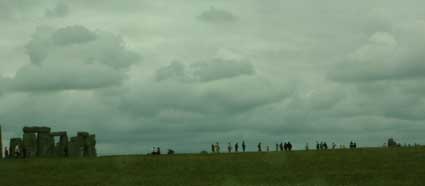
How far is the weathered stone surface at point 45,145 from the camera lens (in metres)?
63.4

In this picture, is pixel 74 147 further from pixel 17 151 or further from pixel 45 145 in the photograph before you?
pixel 17 151

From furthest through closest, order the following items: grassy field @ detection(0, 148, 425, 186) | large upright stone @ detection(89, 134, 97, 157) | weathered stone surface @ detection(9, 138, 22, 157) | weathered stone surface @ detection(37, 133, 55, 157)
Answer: large upright stone @ detection(89, 134, 97, 157)
weathered stone surface @ detection(37, 133, 55, 157)
weathered stone surface @ detection(9, 138, 22, 157)
grassy field @ detection(0, 148, 425, 186)

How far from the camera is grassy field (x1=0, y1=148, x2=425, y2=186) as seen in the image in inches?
1382

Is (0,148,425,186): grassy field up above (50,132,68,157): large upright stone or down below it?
below

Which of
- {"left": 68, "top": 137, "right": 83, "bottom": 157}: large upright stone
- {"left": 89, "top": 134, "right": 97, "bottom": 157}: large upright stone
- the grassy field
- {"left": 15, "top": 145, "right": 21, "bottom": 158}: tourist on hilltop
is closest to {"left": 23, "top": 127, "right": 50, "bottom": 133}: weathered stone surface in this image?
{"left": 15, "top": 145, "right": 21, "bottom": 158}: tourist on hilltop

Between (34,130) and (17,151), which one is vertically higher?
(34,130)

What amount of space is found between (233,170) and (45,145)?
2707 cm

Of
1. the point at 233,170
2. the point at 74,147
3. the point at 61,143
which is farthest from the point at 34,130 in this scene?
the point at 233,170

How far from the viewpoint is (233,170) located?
40500 mm

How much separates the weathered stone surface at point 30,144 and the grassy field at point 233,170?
13.1m

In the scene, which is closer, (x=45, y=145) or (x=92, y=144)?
(x=45, y=145)

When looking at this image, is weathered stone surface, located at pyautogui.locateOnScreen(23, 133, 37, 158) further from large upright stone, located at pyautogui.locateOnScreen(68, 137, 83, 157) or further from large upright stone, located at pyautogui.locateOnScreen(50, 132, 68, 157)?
large upright stone, located at pyautogui.locateOnScreen(68, 137, 83, 157)

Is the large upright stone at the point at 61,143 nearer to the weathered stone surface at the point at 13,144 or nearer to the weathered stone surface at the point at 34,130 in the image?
the weathered stone surface at the point at 34,130

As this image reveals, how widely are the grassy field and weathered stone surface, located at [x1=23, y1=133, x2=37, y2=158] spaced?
13076mm
